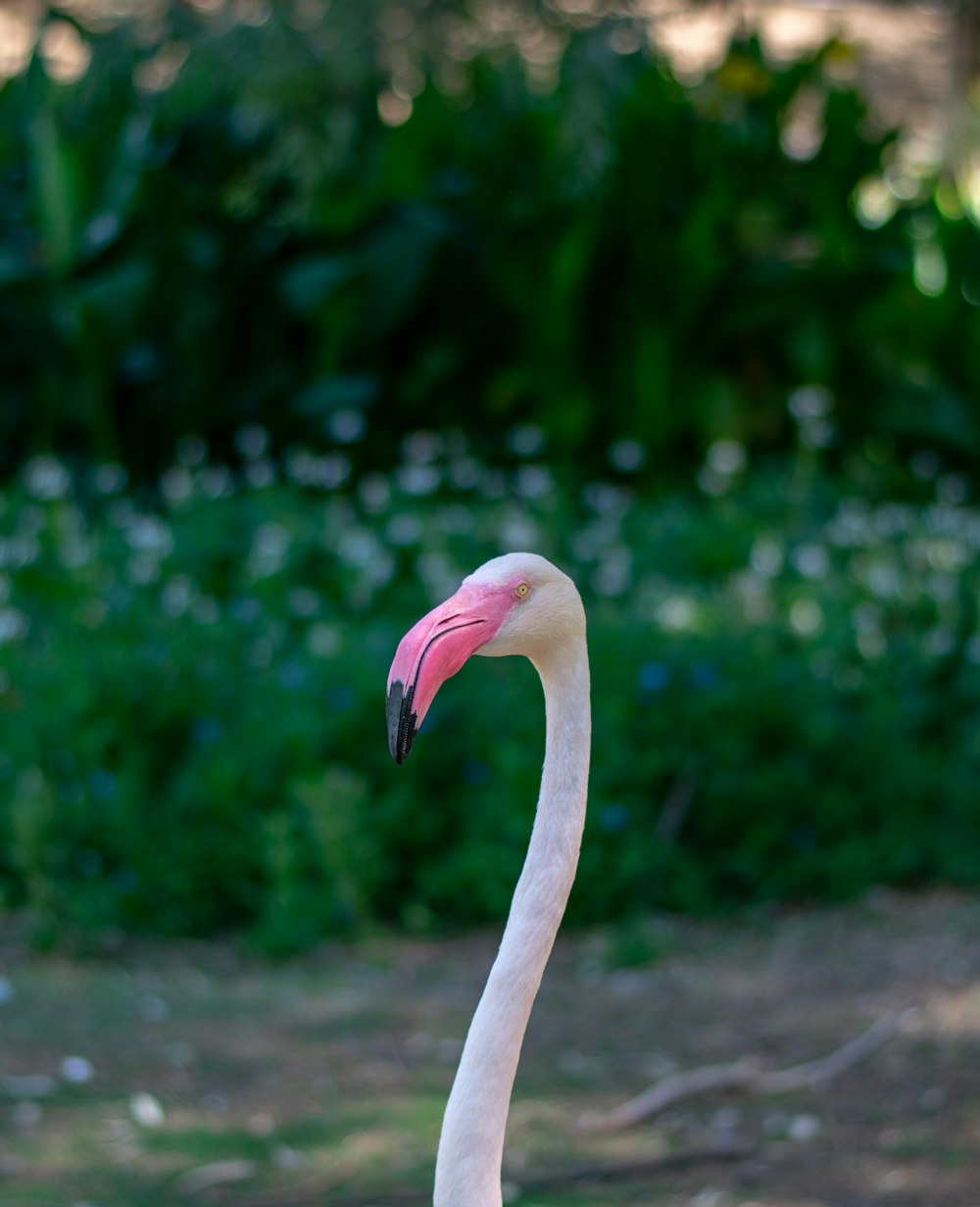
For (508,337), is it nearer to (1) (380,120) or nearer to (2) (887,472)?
(1) (380,120)

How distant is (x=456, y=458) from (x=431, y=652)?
4733 mm

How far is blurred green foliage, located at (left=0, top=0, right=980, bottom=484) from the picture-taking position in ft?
21.7

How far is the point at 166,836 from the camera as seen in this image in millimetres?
4848

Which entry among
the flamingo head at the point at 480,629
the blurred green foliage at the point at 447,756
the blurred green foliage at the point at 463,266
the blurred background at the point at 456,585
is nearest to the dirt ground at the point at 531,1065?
the blurred background at the point at 456,585

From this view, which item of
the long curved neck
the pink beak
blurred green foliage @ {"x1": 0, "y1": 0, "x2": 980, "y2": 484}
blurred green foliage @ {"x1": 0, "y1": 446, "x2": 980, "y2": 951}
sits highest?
blurred green foliage @ {"x1": 0, "y1": 0, "x2": 980, "y2": 484}

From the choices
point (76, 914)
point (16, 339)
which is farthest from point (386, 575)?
point (16, 339)

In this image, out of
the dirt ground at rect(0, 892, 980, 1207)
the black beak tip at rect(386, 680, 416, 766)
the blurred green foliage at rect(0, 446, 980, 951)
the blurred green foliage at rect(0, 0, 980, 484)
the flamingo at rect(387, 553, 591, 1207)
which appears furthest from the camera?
the blurred green foliage at rect(0, 0, 980, 484)

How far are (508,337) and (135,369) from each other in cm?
147

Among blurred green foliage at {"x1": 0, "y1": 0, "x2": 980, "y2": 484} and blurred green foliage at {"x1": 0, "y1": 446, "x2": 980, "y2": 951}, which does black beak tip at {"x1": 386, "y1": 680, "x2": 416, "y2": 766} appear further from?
blurred green foliage at {"x1": 0, "y1": 0, "x2": 980, "y2": 484}

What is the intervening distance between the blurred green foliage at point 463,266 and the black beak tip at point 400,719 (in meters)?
4.68

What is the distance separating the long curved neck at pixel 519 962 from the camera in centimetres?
206

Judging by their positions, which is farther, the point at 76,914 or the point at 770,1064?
the point at 76,914

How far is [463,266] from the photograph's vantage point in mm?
6910

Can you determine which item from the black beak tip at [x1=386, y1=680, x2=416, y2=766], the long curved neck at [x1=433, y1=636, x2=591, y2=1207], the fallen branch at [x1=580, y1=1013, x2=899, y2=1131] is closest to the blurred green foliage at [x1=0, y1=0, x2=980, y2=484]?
the fallen branch at [x1=580, y1=1013, x2=899, y2=1131]
